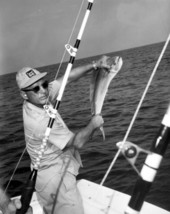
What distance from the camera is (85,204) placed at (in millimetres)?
3674

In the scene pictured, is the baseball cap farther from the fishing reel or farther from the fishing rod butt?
the fishing reel

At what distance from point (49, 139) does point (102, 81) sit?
1012 mm

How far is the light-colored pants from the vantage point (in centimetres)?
330

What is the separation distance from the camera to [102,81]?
3.72m

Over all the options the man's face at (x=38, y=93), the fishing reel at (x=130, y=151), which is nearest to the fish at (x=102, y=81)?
the man's face at (x=38, y=93)

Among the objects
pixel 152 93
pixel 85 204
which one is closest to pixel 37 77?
pixel 85 204

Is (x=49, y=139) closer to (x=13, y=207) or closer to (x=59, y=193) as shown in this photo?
(x=59, y=193)

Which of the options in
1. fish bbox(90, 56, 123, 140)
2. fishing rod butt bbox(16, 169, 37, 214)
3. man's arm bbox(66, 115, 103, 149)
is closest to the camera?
fishing rod butt bbox(16, 169, 37, 214)

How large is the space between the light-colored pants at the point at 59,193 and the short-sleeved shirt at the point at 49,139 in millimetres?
100

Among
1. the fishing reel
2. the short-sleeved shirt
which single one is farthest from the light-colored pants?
the fishing reel

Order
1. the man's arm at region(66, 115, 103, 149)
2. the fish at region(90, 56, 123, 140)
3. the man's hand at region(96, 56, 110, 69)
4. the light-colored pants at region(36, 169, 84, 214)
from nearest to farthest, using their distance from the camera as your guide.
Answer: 1. the man's arm at region(66, 115, 103, 149)
2. the light-colored pants at region(36, 169, 84, 214)
3. the fish at region(90, 56, 123, 140)
4. the man's hand at region(96, 56, 110, 69)

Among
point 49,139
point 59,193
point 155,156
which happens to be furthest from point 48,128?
point 155,156

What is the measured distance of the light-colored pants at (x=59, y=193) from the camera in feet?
10.8

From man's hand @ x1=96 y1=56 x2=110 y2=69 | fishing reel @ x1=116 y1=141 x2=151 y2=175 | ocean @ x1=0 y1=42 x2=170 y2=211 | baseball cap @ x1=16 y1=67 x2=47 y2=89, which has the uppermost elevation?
fishing reel @ x1=116 y1=141 x2=151 y2=175
